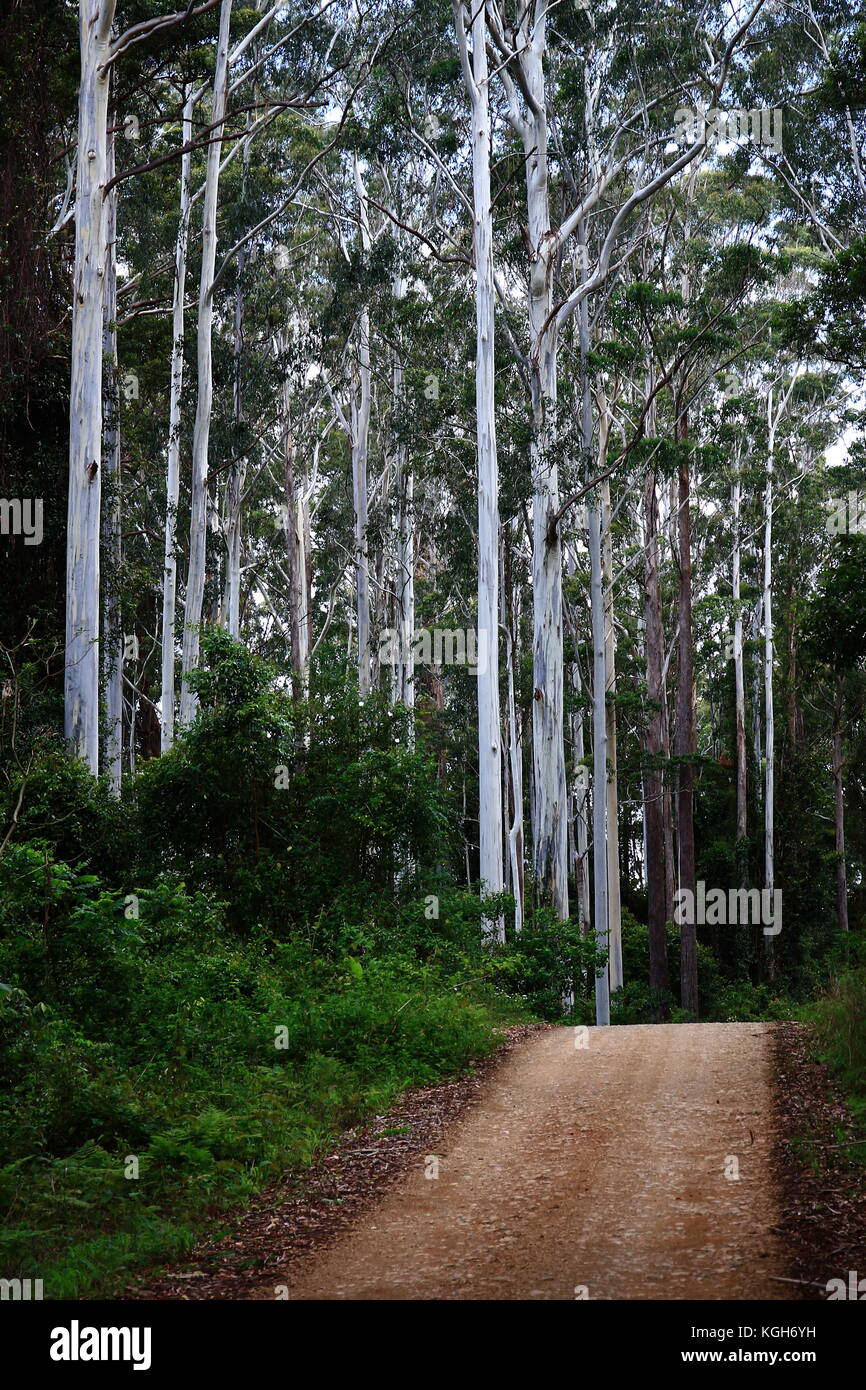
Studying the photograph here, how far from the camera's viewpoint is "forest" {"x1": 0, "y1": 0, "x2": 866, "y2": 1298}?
8.23 m

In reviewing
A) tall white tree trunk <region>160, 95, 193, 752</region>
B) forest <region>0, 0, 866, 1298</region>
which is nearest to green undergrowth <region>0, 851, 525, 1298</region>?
forest <region>0, 0, 866, 1298</region>

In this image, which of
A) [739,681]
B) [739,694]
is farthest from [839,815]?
[739,681]

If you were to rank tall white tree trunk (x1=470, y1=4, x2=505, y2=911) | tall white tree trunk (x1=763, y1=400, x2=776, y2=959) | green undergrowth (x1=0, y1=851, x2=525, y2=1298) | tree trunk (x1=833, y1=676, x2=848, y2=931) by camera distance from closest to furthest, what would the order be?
green undergrowth (x1=0, y1=851, x2=525, y2=1298), tall white tree trunk (x1=470, y1=4, x2=505, y2=911), tree trunk (x1=833, y1=676, x2=848, y2=931), tall white tree trunk (x1=763, y1=400, x2=776, y2=959)

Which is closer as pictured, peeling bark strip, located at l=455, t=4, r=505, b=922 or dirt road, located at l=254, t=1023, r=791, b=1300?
dirt road, located at l=254, t=1023, r=791, b=1300

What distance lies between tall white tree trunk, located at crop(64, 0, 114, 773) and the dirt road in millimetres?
8089

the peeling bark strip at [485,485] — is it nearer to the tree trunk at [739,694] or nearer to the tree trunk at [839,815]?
the tree trunk at [739,694]

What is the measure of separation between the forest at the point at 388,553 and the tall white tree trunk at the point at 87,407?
0.19ft

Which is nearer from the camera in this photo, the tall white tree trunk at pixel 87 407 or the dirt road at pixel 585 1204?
the dirt road at pixel 585 1204

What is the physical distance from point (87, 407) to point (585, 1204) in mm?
12203

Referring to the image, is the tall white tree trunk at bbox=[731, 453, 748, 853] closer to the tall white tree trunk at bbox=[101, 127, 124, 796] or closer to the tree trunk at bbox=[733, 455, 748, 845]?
the tree trunk at bbox=[733, 455, 748, 845]

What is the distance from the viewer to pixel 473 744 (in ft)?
118

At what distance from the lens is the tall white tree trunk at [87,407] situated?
14695mm

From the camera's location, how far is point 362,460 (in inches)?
1075

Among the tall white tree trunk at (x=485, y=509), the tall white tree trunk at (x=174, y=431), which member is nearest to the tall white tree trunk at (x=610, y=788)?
the tall white tree trunk at (x=485, y=509)
